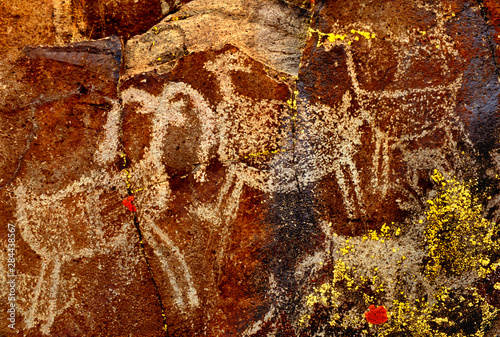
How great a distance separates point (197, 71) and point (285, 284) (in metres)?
1.31

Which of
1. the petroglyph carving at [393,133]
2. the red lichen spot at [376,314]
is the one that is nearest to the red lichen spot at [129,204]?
the petroglyph carving at [393,133]

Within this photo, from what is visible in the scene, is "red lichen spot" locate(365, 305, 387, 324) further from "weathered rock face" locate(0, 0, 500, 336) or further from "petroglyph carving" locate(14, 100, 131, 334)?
"petroglyph carving" locate(14, 100, 131, 334)

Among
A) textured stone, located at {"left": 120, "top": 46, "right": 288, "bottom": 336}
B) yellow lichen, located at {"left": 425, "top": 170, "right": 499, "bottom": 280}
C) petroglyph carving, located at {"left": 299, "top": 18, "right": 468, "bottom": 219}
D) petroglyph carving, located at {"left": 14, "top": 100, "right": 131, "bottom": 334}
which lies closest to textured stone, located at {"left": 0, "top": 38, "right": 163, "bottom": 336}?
petroglyph carving, located at {"left": 14, "top": 100, "right": 131, "bottom": 334}

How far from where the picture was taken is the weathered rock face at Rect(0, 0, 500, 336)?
68.4 inches

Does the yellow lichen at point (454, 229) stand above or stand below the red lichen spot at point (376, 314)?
above

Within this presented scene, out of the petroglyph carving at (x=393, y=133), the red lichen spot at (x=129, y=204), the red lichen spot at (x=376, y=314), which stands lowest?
the red lichen spot at (x=376, y=314)

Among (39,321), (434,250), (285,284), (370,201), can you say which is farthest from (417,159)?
(39,321)

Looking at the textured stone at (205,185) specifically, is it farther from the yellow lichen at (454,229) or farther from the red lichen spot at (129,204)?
the yellow lichen at (454,229)

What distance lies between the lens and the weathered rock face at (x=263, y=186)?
174 cm

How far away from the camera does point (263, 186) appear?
1757 millimetres

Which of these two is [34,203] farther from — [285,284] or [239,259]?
[285,284]

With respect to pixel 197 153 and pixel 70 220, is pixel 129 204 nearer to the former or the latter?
pixel 70 220

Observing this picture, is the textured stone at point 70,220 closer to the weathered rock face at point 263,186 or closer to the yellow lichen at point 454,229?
the weathered rock face at point 263,186

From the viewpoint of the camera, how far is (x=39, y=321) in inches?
68.1
